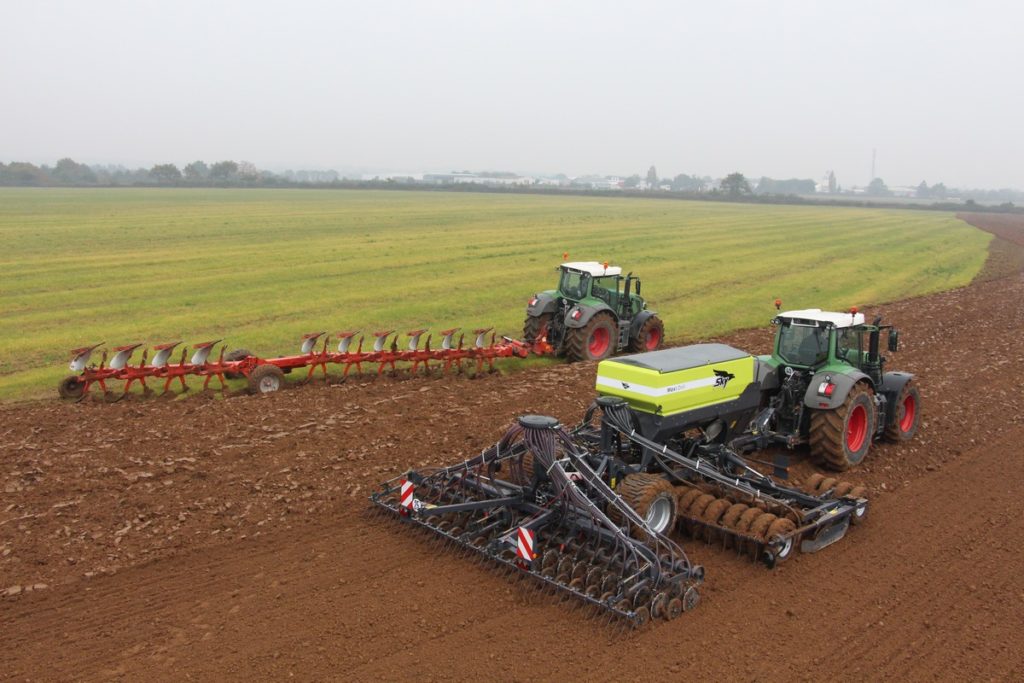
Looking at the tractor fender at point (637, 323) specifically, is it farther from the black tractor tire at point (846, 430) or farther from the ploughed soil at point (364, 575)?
the black tractor tire at point (846, 430)

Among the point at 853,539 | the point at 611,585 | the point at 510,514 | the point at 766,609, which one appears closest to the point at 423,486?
the point at 510,514

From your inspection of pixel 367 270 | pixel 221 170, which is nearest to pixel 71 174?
pixel 221 170

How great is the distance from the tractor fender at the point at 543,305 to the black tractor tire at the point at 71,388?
28.5 feet

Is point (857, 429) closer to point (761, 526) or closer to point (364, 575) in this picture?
point (761, 526)

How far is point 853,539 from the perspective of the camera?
9156mm

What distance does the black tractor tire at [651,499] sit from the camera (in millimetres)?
8414

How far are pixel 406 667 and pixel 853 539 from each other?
17.1ft

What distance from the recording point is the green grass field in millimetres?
21328

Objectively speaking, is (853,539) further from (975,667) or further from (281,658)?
(281,658)

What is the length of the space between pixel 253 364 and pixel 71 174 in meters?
137

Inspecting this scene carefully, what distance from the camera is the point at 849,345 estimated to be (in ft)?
38.5

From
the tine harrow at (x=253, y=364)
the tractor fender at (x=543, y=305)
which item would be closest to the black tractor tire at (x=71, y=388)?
the tine harrow at (x=253, y=364)

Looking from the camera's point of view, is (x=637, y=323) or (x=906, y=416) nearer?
(x=906, y=416)

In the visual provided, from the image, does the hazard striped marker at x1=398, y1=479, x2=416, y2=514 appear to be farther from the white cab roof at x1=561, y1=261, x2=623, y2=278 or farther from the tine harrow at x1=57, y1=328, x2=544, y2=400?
the white cab roof at x1=561, y1=261, x2=623, y2=278
